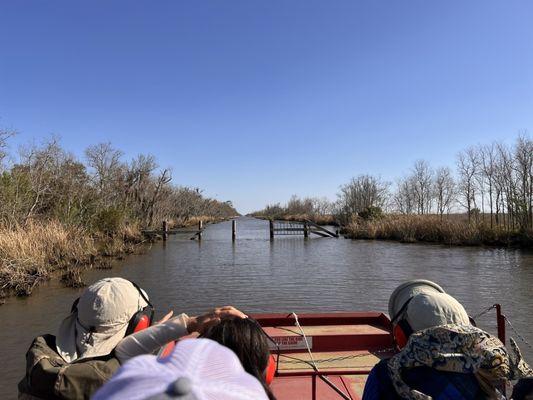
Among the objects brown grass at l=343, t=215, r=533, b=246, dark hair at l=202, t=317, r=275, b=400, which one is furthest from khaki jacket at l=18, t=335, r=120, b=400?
brown grass at l=343, t=215, r=533, b=246

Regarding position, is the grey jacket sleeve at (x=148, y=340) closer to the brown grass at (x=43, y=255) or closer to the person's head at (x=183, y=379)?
the person's head at (x=183, y=379)

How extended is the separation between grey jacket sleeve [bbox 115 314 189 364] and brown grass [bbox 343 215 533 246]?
95.3 feet

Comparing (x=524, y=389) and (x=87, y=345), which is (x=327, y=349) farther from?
(x=524, y=389)

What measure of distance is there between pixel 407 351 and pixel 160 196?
150 feet

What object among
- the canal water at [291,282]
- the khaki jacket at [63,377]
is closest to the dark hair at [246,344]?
the khaki jacket at [63,377]

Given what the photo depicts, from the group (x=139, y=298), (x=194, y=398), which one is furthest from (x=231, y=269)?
(x=194, y=398)

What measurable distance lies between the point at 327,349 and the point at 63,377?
417cm

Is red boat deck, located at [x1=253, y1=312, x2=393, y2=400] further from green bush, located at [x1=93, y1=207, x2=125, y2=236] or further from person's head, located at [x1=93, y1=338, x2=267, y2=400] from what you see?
green bush, located at [x1=93, y1=207, x2=125, y2=236]

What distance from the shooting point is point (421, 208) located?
5603 cm

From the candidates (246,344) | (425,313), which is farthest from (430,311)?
(246,344)

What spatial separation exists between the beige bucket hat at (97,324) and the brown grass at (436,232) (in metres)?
29.1

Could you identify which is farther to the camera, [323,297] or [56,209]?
[56,209]

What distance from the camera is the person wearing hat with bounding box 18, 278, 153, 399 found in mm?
2117

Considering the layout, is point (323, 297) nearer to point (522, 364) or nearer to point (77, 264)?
point (77, 264)
